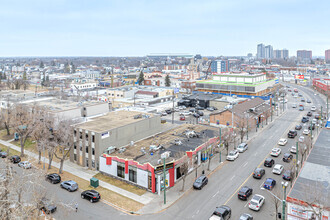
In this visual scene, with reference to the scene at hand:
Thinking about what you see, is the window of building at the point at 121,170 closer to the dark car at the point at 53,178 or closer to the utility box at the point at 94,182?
the utility box at the point at 94,182

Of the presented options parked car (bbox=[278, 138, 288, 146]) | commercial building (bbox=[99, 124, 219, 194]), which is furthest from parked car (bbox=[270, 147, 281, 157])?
commercial building (bbox=[99, 124, 219, 194])

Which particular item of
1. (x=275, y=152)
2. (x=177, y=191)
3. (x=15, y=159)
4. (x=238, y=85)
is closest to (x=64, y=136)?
(x=15, y=159)

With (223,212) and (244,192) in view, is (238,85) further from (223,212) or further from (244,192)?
(223,212)

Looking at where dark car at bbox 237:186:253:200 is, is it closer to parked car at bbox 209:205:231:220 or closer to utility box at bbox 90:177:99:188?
parked car at bbox 209:205:231:220

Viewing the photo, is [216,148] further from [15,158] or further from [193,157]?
[15,158]

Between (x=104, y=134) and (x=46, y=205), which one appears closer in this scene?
(x=46, y=205)

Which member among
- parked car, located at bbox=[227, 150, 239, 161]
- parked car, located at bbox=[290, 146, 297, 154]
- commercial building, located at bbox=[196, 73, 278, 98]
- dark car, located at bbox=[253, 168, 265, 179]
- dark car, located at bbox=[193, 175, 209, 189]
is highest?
commercial building, located at bbox=[196, 73, 278, 98]

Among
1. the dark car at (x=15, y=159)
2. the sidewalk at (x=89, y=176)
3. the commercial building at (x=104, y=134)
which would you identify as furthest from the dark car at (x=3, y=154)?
the commercial building at (x=104, y=134)
